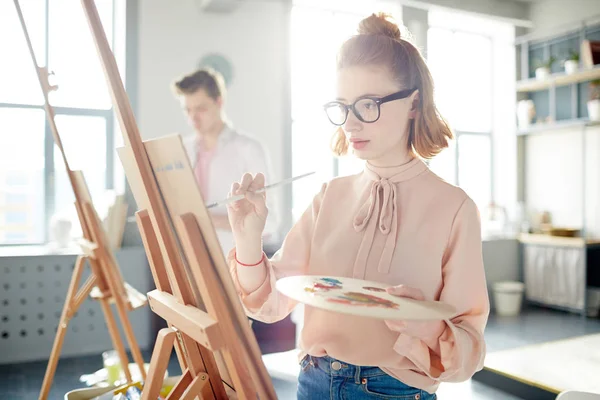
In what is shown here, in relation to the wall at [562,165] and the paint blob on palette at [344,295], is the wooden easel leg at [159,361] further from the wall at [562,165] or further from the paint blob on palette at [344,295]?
the wall at [562,165]

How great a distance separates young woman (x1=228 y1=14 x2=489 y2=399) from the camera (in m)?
0.97

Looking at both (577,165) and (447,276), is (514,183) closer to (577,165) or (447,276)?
(577,165)

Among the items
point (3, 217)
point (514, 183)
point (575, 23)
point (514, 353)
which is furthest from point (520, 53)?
point (3, 217)

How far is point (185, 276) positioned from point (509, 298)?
493 centimetres

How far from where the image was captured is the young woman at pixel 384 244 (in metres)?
0.97

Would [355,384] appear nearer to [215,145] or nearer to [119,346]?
[119,346]

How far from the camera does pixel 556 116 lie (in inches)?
228

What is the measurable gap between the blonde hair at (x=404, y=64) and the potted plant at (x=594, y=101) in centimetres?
468

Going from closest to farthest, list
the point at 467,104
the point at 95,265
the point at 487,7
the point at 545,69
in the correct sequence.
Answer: the point at 95,265 → the point at 545,69 → the point at 487,7 → the point at 467,104

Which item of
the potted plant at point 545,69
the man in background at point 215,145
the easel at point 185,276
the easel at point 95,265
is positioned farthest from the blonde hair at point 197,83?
the potted plant at point 545,69

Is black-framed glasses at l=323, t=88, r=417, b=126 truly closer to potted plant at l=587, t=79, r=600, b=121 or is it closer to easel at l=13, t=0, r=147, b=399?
easel at l=13, t=0, r=147, b=399

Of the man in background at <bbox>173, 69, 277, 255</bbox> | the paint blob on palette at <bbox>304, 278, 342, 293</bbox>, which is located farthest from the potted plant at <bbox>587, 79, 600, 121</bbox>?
the paint blob on palette at <bbox>304, 278, 342, 293</bbox>

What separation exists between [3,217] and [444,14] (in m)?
4.71

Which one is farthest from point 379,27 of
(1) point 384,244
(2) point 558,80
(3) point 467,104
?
(3) point 467,104
